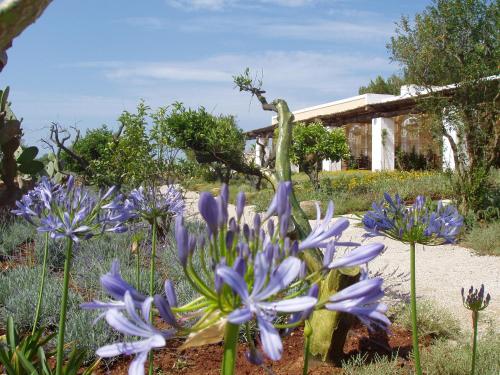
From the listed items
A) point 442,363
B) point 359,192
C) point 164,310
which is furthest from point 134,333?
point 359,192

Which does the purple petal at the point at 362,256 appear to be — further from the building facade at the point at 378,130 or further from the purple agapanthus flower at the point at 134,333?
the building facade at the point at 378,130

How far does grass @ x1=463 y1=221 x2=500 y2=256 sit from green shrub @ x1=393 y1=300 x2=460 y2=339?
4.29 m

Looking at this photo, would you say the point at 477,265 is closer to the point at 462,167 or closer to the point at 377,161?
the point at 462,167

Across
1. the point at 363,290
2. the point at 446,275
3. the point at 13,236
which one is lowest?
the point at 446,275

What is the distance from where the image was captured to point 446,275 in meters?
6.70

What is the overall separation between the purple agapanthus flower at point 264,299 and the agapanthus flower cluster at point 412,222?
4.26 ft

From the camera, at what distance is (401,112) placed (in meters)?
23.7

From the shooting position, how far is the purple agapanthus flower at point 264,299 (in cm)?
78

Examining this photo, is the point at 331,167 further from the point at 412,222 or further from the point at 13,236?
the point at 412,222

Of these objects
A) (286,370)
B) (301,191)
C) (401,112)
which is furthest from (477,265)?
(401,112)

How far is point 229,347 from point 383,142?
24578 mm

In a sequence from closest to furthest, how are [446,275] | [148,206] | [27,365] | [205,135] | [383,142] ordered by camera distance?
[27,365] → [148,206] → [446,275] → [205,135] → [383,142]

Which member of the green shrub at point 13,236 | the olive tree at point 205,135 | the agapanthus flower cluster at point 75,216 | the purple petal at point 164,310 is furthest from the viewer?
the olive tree at point 205,135

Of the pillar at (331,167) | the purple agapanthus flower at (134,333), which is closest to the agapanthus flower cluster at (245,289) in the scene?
the purple agapanthus flower at (134,333)
